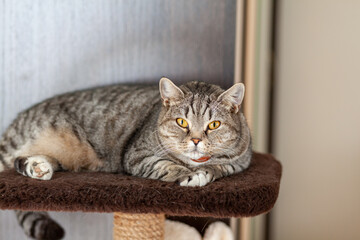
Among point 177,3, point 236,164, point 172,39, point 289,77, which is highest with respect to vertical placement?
point 177,3

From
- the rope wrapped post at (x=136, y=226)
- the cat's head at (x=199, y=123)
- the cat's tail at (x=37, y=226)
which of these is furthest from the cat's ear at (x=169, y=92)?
the cat's tail at (x=37, y=226)

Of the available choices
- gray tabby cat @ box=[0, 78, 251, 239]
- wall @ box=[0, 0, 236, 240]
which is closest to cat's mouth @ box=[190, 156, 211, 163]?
gray tabby cat @ box=[0, 78, 251, 239]

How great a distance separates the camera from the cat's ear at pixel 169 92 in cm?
145

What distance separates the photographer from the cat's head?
1401 mm

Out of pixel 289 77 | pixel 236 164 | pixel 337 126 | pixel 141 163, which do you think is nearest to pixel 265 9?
pixel 289 77

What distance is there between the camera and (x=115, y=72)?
1979 millimetres

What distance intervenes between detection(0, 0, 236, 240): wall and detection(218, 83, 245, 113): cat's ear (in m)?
0.52

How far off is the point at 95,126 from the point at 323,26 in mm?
1165

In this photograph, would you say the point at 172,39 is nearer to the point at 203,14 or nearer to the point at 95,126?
the point at 203,14

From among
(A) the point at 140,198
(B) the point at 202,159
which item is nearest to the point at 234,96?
(B) the point at 202,159

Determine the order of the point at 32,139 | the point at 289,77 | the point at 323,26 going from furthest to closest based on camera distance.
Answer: the point at 289,77 < the point at 323,26 < the point at 32,139

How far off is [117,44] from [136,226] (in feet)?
3.05

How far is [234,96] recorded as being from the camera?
1460mm

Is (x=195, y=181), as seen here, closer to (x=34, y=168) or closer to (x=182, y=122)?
(x=182, y=122)
